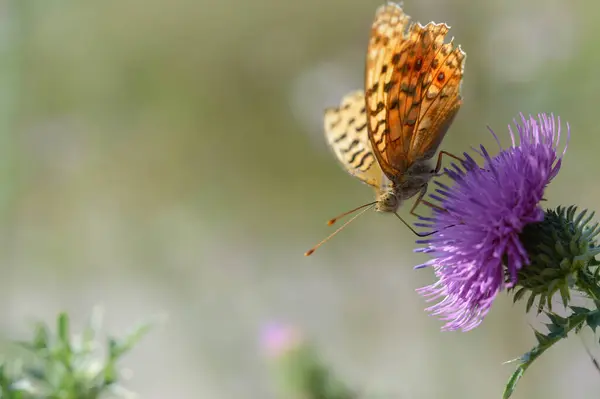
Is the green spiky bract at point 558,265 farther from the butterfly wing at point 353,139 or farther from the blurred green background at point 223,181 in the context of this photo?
the blurred green background at point 223,181

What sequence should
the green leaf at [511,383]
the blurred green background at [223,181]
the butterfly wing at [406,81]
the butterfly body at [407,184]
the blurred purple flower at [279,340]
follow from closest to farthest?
the green leaf at [511,383]
the butterfly wing at [406,81]
the butterfly body at [407,184]
the blurred purple flower at [279,340]
the blurred green background at [223,181]

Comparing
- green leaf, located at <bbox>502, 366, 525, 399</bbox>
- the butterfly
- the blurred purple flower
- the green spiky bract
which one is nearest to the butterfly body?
the butterfly

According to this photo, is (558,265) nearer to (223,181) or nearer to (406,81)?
(406,81)

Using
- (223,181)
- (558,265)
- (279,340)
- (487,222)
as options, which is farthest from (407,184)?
(223,181)

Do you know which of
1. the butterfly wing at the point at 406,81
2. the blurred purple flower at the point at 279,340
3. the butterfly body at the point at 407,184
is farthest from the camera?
the blurred purple flower at the point at 279,340

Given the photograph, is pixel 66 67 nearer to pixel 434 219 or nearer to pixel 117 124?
pixel 117 124

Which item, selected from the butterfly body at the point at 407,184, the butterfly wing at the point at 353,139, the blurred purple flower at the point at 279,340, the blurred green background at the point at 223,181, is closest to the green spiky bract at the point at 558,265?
the butterfly body at the point at 407,184

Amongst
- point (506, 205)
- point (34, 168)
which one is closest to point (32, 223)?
point (34, 168)
